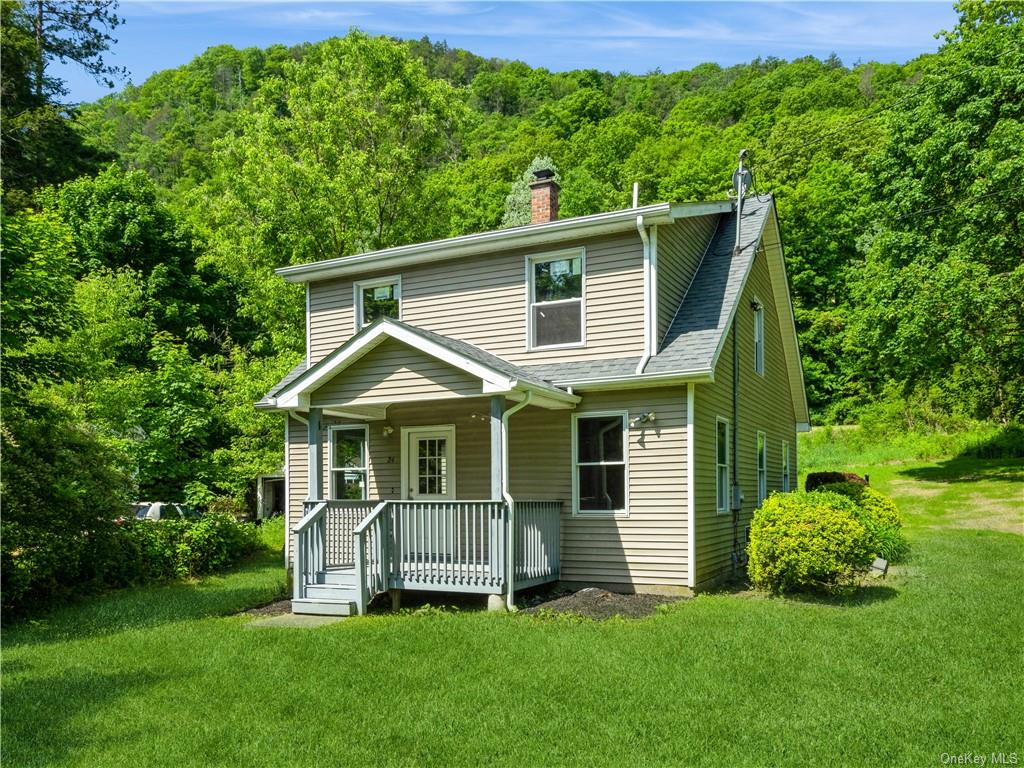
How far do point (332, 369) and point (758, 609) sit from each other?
20.9ft

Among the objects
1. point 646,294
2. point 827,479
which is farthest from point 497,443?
point 827,479

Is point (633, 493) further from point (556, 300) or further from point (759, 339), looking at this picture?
point (759, 339)

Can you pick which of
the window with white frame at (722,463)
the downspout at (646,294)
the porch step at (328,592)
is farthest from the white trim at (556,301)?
the porch step at (328,592)

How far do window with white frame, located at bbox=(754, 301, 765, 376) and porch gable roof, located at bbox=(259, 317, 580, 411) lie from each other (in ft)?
17.8

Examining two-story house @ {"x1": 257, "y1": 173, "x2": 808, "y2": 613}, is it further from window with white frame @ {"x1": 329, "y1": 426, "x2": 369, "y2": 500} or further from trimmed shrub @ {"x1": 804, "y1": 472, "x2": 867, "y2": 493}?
trimmed shrub @ {"x1": 804, "y1": 472, "x2": 867, "y2": 493}

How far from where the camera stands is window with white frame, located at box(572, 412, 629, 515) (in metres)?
11.4

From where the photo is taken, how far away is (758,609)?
9.63 m

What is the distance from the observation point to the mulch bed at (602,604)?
9773mm

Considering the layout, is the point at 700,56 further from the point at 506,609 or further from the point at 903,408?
the point at 903,408

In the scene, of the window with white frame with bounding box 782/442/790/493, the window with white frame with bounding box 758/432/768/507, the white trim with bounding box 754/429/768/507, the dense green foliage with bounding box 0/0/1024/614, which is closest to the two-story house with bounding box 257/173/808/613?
the white trim with bounding box 754/429/768/507

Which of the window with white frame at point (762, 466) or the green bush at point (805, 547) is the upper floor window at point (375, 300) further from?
the window with white frame at point (762, 466)

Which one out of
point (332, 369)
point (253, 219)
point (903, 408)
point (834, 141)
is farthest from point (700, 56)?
point (834, 141)

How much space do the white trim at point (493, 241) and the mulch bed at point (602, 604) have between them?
522 centimetres

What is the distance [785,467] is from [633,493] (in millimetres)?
8019
